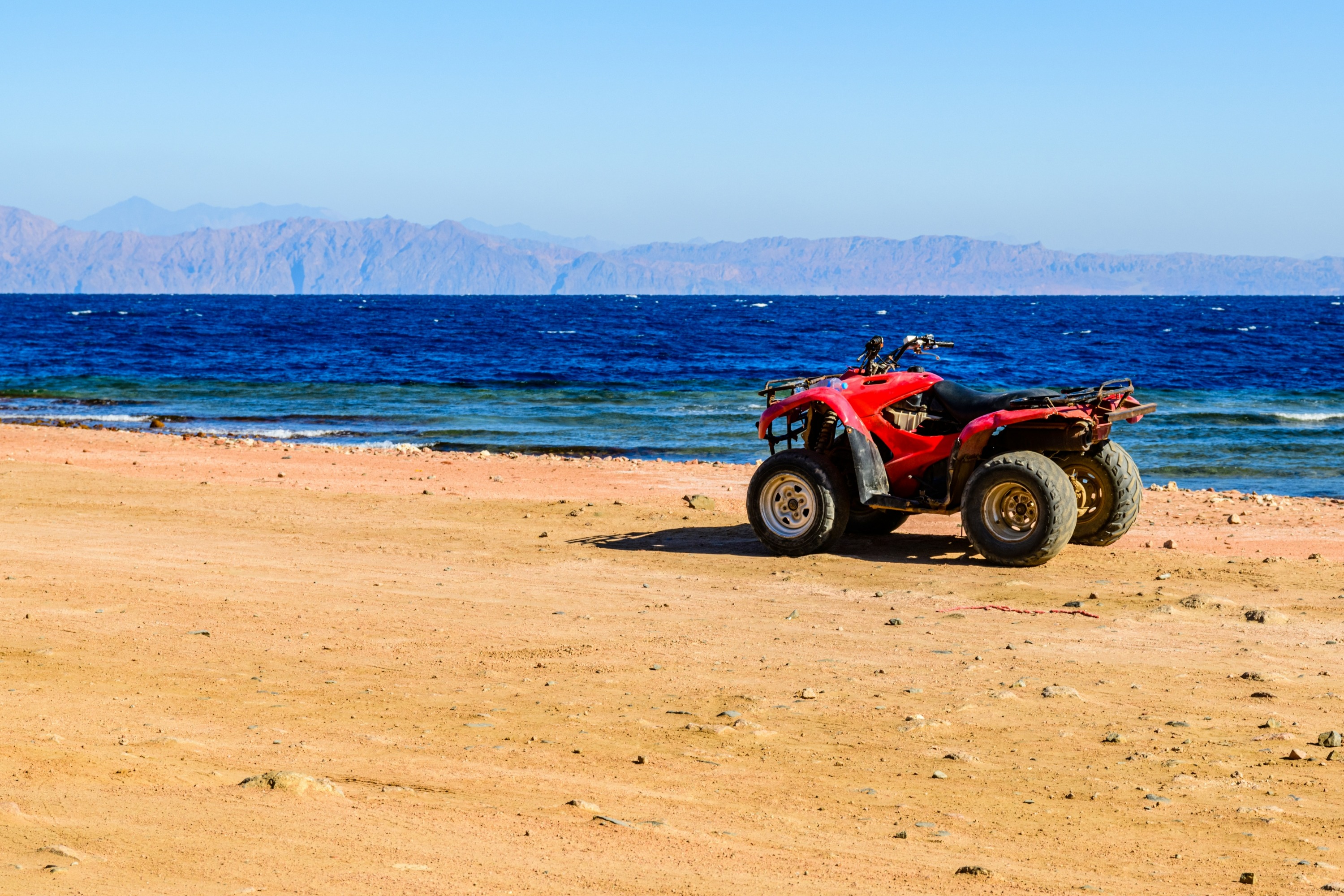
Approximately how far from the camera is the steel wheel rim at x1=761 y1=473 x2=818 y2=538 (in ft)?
34.2

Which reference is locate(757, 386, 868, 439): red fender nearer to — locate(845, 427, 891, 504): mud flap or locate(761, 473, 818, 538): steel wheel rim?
locate(845, 427, 891, 504): mud flap

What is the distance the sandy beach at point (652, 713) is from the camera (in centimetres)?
433

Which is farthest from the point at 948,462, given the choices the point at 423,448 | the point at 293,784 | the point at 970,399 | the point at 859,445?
the point at 423,448

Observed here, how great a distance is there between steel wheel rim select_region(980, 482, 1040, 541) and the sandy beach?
33cm

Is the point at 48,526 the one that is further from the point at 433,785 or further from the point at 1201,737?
the point at 1201,737

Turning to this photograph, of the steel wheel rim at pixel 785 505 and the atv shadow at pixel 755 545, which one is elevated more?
the steel wheel rim at pixel 785 505

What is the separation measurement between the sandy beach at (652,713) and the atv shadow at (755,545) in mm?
60

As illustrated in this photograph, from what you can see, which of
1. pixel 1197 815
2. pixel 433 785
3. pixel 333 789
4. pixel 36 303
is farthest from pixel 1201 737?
pixel 36 303

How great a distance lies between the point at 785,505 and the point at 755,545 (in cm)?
71

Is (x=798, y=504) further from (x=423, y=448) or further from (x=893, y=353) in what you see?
(x=423, y=448)

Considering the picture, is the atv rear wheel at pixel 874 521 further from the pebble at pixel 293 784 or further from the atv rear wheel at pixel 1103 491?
the pebble at pixel 293 784

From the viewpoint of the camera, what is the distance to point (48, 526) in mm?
11273

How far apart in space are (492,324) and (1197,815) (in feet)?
265

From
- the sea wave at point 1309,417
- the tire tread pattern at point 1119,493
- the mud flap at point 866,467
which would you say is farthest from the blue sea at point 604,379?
the mud flap at point 866,467
